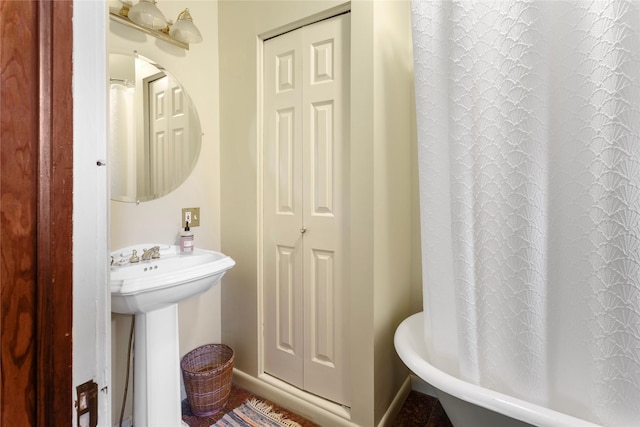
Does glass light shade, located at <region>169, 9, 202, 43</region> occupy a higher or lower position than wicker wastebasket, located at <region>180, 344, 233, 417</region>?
higher

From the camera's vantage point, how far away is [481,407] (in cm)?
90

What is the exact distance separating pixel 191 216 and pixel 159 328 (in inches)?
24.7

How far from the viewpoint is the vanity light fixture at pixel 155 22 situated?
4.47ft

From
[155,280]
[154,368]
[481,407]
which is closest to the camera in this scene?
[481,407]

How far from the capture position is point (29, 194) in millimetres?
365

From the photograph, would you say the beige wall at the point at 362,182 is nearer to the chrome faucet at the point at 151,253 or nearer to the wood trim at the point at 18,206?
the chrome faucet at the point at 151,253

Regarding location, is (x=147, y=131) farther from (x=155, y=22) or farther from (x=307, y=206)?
(x=307, y=206)

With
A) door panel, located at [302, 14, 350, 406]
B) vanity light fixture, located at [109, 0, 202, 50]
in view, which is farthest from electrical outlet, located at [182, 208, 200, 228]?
vanity light fixture, located at [109, 0, 202, 50]

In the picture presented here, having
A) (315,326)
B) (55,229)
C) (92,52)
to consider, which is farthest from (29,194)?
(315,326)

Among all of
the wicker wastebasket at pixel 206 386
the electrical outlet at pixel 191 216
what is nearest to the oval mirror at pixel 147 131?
the electrical outlet at pixel 191 216

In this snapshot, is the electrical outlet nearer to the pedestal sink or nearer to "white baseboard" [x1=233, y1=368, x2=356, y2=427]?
the pedestal sink

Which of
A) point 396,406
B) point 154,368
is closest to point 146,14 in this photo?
point 154,368

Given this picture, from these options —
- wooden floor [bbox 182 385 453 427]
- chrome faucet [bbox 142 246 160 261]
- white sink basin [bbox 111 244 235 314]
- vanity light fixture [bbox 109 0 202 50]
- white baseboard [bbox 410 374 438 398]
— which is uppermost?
vanity light fixture [bbox 109 0 202 50]

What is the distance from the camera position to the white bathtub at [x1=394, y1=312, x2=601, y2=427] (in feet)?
2.60
